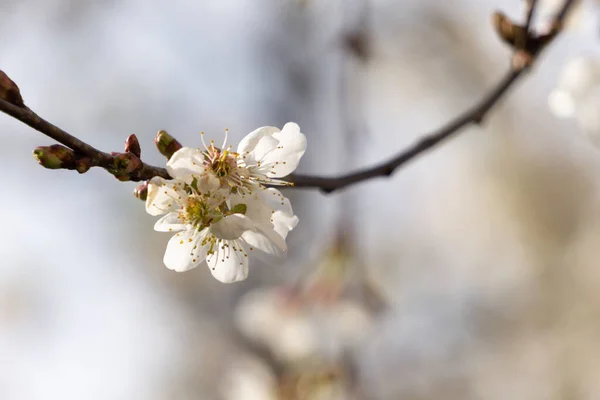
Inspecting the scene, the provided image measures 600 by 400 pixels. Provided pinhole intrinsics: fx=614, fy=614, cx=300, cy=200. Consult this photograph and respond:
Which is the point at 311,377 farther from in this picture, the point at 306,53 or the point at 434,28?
the point at 434,28

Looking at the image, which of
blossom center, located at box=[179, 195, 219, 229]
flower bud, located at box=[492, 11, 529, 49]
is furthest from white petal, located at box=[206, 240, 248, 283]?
flower bud, located at box=[492, 11, 529, 49]

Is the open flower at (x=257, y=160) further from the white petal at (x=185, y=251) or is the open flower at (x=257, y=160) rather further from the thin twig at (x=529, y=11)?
the thin twig at (x=529, y=11)

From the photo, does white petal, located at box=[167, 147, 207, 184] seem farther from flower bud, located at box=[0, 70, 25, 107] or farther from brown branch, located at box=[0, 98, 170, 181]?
flower bud, located at box=[0, 70, 25, 107]

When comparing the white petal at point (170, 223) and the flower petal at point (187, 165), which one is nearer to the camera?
the flower petal at point (187, 165)

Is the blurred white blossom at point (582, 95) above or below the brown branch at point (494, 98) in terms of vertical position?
above

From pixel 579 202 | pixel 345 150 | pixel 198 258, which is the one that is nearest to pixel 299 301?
pixel 345 150

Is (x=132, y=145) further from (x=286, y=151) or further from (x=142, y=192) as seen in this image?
(x=286, y=151)

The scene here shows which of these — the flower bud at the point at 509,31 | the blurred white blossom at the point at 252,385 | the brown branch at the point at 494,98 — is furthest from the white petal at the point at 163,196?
the blurred white blossom at the point at 252,385
